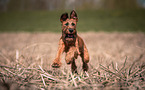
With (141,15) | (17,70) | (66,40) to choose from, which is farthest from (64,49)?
(141,15)

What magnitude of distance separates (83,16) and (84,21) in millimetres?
510

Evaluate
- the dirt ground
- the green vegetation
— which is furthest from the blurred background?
the dirt ground

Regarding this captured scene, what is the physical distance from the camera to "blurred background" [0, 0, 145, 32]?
5492mm

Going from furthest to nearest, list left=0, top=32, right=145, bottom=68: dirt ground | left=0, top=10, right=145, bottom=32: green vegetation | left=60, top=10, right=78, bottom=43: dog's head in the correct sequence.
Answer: left=0, top=10, right=145, bottom=32: green vegetation
left=0, top=32, right=145, bottom=68: dirt ground
left=60, top=10, right=78, bottom=43: dog's head

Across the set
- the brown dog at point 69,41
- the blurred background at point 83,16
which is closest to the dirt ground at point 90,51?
the brown dog at point 69,41

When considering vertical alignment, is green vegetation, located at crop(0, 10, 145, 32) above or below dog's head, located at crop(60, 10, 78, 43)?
above

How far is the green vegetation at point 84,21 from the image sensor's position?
5324 millimetres

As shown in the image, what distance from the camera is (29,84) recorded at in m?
0.71

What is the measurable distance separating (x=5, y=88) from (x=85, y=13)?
6675mm

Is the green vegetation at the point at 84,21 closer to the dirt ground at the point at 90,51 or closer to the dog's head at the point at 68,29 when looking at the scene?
the dirt ground at the point at 90,51

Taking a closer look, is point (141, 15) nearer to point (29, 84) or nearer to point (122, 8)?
point (122, 8)

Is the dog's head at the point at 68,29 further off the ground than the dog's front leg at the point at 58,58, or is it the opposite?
the dog's head at the point at 68,29

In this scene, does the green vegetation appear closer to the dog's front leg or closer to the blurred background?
the blurred background

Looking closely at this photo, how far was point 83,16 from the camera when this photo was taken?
669cm
